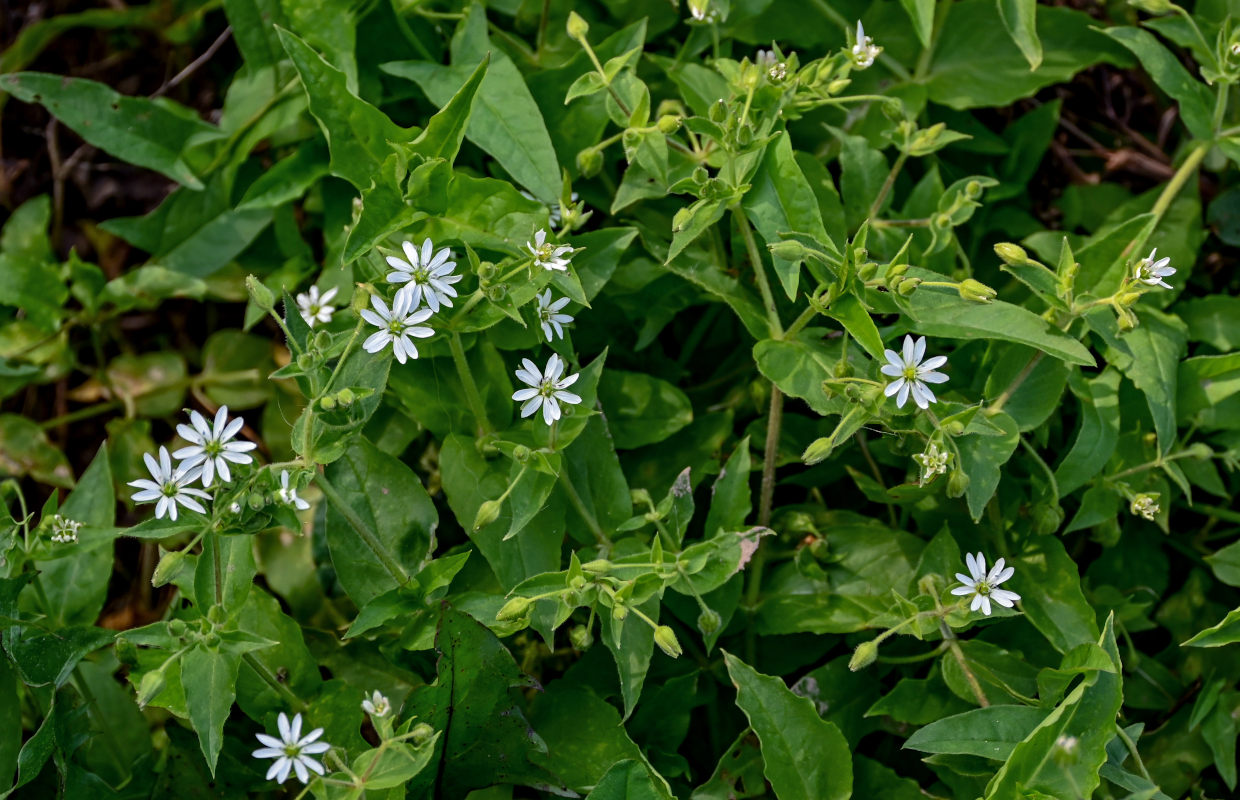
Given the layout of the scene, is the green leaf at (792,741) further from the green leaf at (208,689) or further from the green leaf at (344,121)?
the green leaf at (344,121)

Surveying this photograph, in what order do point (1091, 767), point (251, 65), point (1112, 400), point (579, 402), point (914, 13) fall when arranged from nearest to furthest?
point (1091, 767), point (579, 402), point (1112, 400), point (914, 13), point (251, 65)

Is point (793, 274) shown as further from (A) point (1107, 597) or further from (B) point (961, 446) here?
(A) point (1107, 597)

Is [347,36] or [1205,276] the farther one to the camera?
[1205,276]

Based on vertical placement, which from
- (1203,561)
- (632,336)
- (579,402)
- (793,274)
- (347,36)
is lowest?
(1203,561)

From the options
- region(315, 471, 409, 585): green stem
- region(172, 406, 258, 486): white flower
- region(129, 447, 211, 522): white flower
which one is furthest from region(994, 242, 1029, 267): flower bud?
region(129, 447, 211, 522): white flower

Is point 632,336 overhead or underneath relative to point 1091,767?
overhead

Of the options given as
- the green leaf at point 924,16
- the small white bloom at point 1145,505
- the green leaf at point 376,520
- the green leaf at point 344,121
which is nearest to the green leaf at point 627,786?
the green leaf at point 376,520

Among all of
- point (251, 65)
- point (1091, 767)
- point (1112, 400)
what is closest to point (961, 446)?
point (1112, 400)
